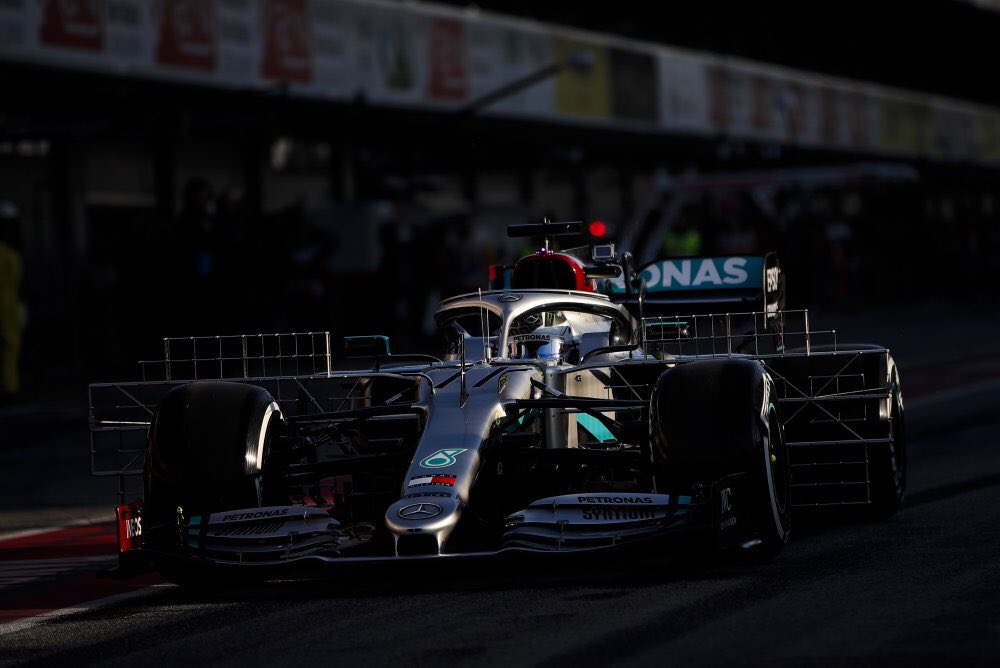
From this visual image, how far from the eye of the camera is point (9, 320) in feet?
59.2

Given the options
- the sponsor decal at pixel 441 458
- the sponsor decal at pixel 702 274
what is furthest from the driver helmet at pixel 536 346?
the sponsor decal at pixel 702 274

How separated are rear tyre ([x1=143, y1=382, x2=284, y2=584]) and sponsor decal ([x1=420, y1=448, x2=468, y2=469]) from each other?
78 cm

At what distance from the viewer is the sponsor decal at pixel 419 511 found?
7305mm

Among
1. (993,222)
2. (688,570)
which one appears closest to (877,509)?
(688,570)

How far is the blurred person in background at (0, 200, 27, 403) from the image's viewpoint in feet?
59.2

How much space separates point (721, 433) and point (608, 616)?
3.56ft

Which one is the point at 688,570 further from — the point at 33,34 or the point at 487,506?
the point at 33,34

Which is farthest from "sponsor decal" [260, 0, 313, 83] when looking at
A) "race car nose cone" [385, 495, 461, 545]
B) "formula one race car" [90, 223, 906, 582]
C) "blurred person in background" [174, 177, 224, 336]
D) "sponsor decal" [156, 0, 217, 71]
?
"race car nose cone" [385, 495, 461, 545]

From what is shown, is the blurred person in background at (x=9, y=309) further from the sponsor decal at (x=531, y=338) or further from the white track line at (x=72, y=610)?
the white track line at (x=72, y=610)

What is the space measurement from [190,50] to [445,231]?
536 cm

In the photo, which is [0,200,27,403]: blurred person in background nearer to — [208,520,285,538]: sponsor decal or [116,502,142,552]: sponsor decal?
[116,502,142,552]: sponsor decal

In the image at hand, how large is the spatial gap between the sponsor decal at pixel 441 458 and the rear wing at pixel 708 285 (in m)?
3.75

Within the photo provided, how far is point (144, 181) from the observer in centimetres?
2527

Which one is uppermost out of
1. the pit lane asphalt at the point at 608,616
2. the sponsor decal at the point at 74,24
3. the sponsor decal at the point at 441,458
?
the sponsor decal at the point at 74,24
